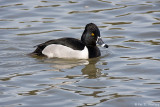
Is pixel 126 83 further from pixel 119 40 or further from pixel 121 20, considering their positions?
pixel 121 20

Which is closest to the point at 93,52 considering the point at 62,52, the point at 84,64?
the point at 84,64

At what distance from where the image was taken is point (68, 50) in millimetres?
11578

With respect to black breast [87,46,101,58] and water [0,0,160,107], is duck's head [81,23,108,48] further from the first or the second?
water [0,0,160,107]

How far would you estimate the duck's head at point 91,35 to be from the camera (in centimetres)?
1175

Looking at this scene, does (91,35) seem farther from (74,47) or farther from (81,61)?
(81,61)

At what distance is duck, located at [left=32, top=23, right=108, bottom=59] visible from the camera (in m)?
11.6

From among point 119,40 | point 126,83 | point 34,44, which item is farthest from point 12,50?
point 126,83

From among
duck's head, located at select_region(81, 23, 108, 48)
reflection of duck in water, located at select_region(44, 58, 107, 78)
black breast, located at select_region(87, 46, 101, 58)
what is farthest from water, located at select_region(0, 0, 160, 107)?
duck's head, located at select_region(81, 23, 108, 48)

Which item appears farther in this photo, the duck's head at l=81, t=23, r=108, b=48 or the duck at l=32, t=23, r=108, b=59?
the duck's head at l=81, t=23, r=108, b=48

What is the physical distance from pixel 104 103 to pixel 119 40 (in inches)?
197

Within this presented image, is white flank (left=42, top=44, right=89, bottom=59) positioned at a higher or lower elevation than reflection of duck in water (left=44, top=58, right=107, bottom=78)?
higher

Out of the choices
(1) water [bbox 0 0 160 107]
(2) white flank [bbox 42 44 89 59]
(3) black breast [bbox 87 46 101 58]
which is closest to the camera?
(1) water [bbox 0 0 160 107]

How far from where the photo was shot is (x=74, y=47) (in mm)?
11594

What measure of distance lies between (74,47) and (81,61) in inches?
16.8
